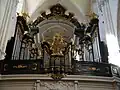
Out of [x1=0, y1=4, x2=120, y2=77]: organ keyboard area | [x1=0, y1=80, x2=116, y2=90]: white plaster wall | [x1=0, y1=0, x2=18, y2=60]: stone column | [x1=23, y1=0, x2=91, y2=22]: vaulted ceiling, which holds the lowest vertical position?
[x1=0, y1=80, x2=116, y2=90]: white plaster wall

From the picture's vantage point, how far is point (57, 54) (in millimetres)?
8820

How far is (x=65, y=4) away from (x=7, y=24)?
6.37 metres

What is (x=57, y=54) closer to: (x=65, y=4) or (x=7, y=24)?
(x=7, y=24)

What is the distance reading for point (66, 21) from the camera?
13.5m

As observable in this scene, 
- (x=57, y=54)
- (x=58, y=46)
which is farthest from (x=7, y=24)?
(x=57, y=54)

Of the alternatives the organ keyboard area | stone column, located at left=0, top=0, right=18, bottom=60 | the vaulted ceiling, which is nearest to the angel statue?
the organ keyboard area

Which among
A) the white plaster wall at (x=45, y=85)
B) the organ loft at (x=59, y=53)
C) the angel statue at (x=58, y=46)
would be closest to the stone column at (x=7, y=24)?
the organ loft at (x=59, y=53)

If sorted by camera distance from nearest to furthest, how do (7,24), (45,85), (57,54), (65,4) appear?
1. (45,85)
2. (57,54)
3. (7,24)
4. (65,4)

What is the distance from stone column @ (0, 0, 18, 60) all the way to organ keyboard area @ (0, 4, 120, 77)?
1.67 feet

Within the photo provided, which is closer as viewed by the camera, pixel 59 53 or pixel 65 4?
pixel 59 53

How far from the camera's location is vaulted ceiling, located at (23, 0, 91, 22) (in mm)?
15820

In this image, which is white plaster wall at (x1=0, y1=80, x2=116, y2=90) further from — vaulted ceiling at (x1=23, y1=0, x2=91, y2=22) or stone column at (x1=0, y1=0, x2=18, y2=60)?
vaulted ceiling at (x1=23, y1=0, x2=91, y2=22)

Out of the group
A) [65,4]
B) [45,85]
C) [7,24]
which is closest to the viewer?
[45,85]

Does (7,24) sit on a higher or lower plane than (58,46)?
higher
